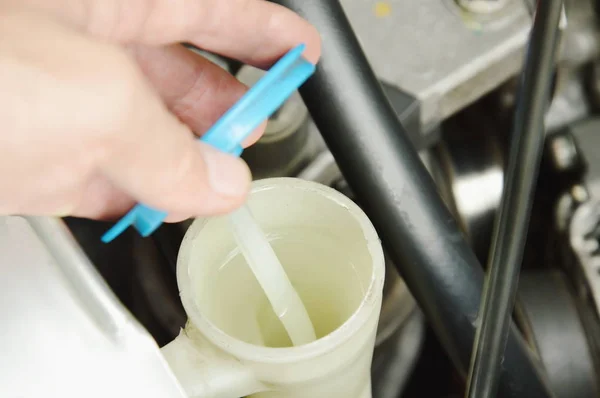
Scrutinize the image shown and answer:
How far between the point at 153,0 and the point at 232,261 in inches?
6.4

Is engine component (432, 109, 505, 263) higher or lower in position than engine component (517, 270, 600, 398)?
higher

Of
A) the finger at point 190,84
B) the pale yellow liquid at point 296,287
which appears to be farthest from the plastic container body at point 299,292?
the finger at point 190,84

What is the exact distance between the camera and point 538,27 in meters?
0.26

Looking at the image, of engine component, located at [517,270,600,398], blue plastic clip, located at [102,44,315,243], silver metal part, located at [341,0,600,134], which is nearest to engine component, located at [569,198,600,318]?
engine component, located at [517,270,600,398]

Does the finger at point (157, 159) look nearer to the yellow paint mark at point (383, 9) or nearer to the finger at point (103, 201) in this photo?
the finger at point (103, 201)

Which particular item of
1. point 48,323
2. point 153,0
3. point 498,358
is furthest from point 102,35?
point 498,358

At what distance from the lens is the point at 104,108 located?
9.8 inches

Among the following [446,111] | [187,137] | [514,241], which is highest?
[187,137]

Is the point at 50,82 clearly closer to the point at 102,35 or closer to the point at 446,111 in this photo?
the point at 102,35

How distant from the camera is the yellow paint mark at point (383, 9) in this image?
58cm

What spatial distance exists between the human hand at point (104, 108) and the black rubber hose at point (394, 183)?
0.03 meters

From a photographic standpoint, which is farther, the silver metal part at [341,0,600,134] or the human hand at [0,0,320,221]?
the silver metal part at [341,0,600,134]

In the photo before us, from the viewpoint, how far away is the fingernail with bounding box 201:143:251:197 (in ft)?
0.97

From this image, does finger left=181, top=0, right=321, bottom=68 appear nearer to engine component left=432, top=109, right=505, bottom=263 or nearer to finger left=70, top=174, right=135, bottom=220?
finger left=70, top=174, right=135, bottom=220
